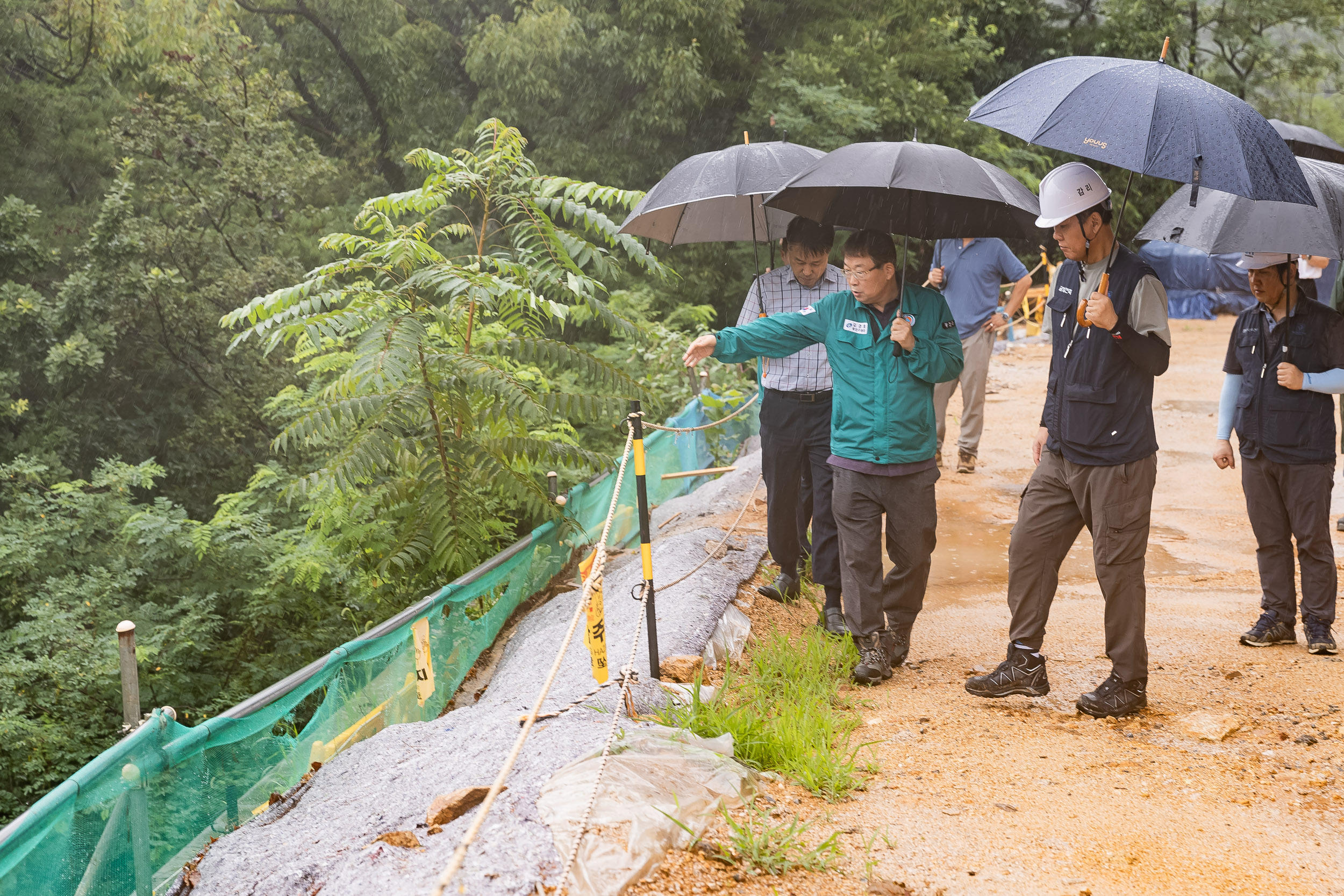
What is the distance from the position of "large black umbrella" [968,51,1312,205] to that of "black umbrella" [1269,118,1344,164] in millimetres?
2625

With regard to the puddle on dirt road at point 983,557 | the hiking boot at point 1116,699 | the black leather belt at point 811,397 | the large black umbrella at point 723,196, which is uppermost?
the large black umbrella at point 723,196

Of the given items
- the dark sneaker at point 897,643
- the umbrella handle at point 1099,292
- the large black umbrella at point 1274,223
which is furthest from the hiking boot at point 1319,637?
the umbrella handle at point 1099,292

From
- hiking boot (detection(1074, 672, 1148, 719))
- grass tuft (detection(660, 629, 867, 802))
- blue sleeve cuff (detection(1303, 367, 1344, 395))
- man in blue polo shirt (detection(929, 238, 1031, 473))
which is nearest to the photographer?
grass tuft (detection(660, 629, 867, 802))

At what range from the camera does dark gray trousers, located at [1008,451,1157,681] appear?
4.22 metres

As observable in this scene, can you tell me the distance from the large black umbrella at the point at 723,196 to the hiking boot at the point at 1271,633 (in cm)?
334

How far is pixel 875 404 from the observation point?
4.69m

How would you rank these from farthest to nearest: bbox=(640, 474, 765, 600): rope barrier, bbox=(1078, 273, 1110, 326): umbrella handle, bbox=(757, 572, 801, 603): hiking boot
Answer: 1. bbox=(757, 572, 801, 603): hiking boot
2. bbox=(640, 474, 765, 600): rope barrier
3. bbox=(1078, 273, 1110, 326): umbrella handle

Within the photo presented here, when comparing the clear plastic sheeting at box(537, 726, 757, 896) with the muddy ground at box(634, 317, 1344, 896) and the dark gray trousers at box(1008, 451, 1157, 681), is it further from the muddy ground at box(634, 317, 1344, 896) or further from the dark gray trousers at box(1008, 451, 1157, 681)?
the dark gray trousers at box(1008, 451, 1157, 681)

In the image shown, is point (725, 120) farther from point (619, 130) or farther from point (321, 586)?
point (321, 586)

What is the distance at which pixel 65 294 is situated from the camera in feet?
53.8

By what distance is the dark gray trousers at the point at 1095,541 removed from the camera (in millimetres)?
4219

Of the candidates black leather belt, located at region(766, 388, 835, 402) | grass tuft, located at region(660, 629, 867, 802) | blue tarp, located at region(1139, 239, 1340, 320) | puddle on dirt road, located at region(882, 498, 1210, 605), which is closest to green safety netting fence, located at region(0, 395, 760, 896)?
grass tuft, located at region(660, 629, 867, 802)

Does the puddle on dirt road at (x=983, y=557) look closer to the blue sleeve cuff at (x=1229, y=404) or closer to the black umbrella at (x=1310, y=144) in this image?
the blue sleeve cuff at (x=1229, y=404)

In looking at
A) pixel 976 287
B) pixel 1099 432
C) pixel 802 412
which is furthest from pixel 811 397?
pixel 976 287
